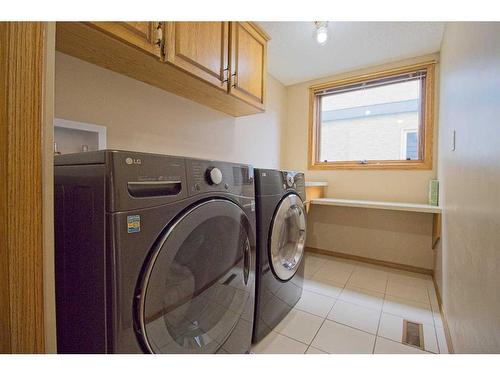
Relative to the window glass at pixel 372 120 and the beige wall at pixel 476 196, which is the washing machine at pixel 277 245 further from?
the window glass at pixel 372 120

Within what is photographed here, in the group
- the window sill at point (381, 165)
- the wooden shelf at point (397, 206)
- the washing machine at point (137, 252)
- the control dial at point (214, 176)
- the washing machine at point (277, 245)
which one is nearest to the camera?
the washing machine at point (137, 252)

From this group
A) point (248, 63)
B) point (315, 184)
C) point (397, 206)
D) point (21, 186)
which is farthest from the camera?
point (315, 184)

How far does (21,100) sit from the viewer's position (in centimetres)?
38

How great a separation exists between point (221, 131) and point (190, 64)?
0.75 metres

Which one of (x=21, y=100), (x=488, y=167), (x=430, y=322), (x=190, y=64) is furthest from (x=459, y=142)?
(x=21, y=100)

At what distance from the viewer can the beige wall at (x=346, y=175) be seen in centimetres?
217

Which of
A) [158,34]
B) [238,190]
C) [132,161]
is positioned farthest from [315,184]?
[132,161]

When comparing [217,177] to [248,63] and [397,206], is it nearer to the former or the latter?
[248,63]

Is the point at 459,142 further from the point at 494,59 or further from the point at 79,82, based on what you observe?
the point at 79,82

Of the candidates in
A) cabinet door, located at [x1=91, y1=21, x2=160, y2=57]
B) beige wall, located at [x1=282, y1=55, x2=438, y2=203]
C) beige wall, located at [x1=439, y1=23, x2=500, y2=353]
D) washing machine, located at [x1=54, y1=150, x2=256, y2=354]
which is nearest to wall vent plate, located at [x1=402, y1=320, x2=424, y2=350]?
beige wall, located at [x1=439, y1=23, x2=500, y2=353]

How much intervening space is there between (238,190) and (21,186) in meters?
0.63

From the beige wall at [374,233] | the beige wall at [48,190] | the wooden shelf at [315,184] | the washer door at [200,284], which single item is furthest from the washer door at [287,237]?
the beige wall at [374,233]

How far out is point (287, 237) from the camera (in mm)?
1440

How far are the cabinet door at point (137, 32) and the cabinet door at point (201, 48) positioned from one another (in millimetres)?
59
